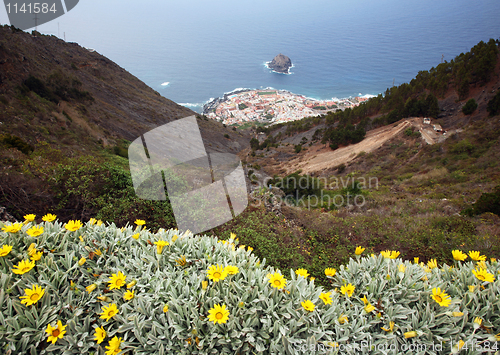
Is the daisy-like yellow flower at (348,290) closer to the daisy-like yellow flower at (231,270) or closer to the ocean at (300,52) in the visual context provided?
the daisy-like yellow flower at (231,270)

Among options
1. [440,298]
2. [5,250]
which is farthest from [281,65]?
[5,250]

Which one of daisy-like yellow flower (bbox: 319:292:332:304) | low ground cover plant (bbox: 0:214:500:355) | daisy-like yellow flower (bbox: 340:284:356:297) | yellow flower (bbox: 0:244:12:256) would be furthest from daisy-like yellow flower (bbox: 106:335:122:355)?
daisy-like yellow flower (bbox: 340:284:356:297)

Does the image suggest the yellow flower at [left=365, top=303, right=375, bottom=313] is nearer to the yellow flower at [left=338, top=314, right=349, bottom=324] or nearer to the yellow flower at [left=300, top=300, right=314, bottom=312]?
the yellow flower at [left=338, top=314, right=349, bottom=324]

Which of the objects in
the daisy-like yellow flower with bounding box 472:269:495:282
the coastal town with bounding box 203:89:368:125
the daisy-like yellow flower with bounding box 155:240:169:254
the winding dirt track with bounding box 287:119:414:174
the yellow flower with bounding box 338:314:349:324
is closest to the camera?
the yellow flower with bounding box 338:314:349:324

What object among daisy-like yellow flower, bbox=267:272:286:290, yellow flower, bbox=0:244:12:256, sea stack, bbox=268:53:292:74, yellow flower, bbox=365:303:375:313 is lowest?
yellow flower, bbox=365:303:375:313

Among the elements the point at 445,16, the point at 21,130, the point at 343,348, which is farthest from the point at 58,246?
the point at 445,16

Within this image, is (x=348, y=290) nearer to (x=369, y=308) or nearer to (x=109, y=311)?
(x=369, y=308)
